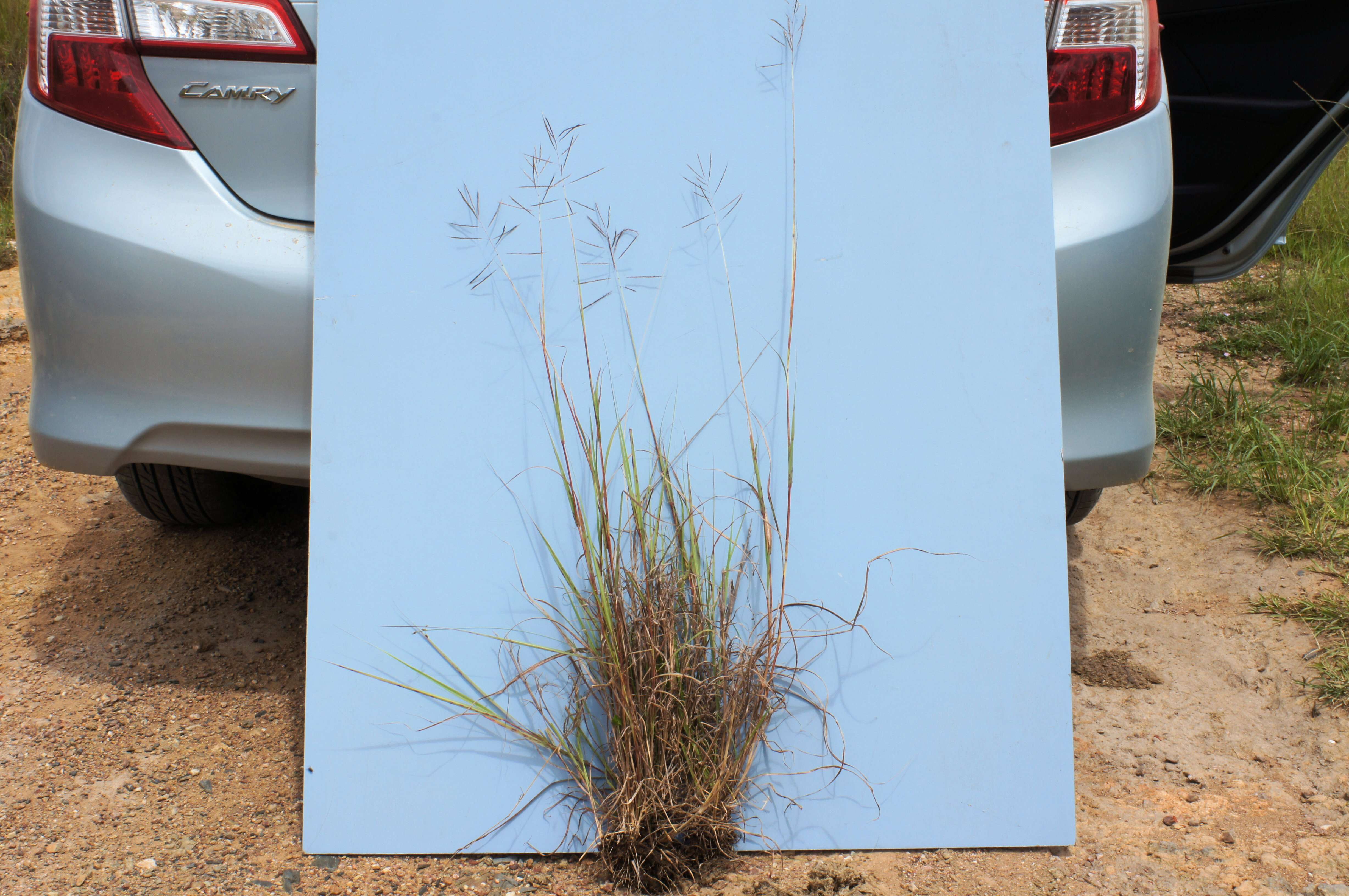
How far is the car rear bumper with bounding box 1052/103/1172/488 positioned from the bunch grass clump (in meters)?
0.51

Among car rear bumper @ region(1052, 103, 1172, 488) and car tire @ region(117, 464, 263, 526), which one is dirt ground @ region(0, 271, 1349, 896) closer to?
car tire @ region(117, 464, 263, 526)

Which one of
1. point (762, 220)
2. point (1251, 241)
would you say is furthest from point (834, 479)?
point (1251, 241)

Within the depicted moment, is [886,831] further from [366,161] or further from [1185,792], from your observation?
[366,161]

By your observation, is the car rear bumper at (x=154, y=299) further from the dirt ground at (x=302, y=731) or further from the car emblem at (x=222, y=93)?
the dirt ground at (x=302, y=731)

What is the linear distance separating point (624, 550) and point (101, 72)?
A: 49.0 inches

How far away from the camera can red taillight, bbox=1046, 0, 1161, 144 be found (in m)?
1.70

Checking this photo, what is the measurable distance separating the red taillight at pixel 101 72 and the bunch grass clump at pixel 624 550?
55cm

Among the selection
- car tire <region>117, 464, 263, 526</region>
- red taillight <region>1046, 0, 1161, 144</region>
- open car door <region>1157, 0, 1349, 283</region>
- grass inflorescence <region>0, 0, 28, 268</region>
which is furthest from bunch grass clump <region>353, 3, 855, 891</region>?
grass inflorescence <region>0, 0, 28, 268</region>

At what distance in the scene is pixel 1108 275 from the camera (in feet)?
5.61

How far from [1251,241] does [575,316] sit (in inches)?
133

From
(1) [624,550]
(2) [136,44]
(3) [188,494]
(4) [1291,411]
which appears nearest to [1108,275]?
(1) [624,550]

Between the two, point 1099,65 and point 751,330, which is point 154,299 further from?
point 1099,65

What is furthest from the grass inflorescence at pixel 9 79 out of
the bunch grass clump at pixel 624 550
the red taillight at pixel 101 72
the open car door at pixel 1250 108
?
the open car door at pixel 1250 108

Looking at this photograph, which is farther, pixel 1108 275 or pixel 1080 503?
pixel 1080 503
